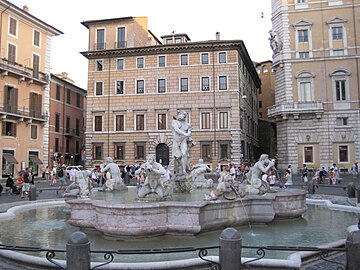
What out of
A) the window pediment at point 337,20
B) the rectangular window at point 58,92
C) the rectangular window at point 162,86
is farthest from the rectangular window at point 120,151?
the window pediment at point 337,20

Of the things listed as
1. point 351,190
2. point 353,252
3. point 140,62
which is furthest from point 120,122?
point 353,252

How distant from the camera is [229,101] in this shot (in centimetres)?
3631

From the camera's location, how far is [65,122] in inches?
1679

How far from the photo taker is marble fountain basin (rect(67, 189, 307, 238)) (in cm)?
689

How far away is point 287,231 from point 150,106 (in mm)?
31187

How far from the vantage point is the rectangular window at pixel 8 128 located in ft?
98.9

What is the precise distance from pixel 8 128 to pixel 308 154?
2686 centimetres

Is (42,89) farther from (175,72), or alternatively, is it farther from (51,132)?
(175,72)

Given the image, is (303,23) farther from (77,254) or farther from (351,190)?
(77,254)

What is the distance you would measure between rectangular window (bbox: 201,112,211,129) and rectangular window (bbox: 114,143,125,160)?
8918mm

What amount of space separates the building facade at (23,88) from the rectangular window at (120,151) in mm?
7162

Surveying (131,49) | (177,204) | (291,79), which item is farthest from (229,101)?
(177,204)

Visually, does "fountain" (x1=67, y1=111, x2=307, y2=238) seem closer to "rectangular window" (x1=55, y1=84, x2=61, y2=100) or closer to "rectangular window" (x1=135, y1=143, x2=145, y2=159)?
"rectangular window" (x1=135, y1=143, x2=145, y2=159)

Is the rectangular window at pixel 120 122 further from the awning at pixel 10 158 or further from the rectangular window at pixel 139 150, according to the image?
the awning at pixel 10 158
